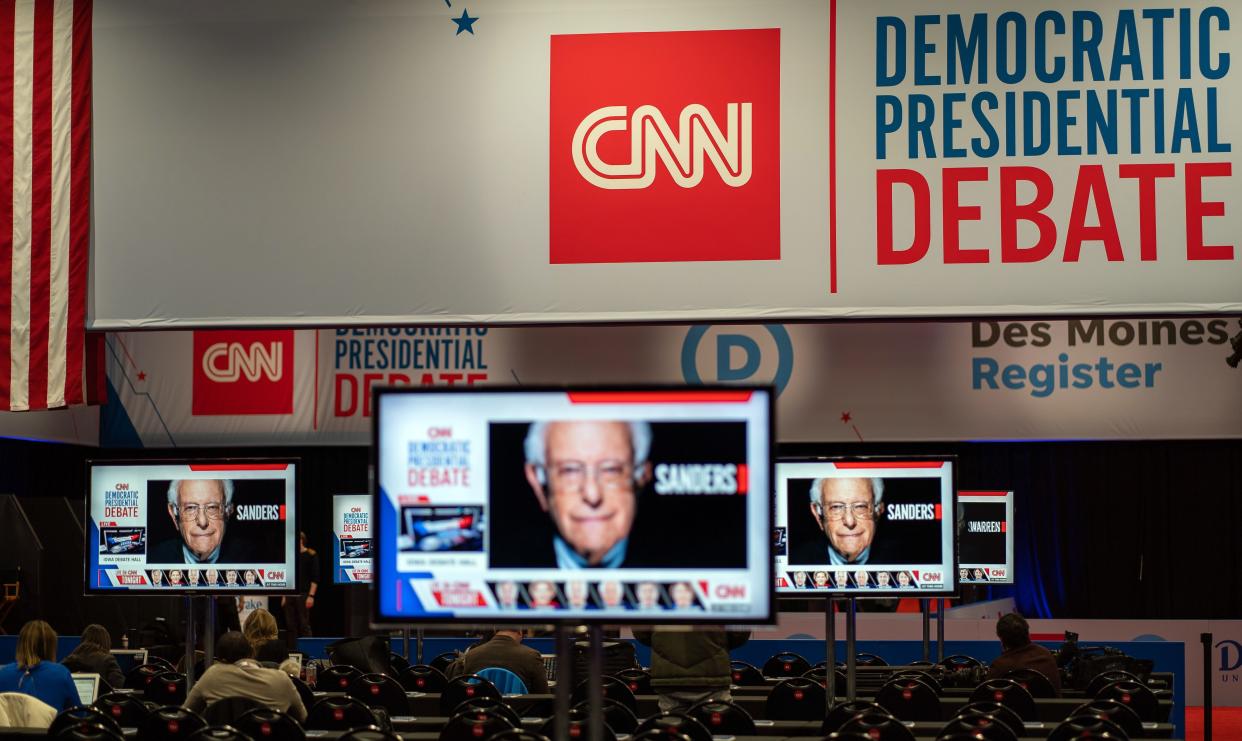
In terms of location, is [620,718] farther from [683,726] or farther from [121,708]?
[121,708]

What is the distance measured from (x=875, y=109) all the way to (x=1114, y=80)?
1.22m

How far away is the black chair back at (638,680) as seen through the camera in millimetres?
9016

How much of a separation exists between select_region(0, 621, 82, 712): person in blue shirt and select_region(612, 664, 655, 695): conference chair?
3132 mm

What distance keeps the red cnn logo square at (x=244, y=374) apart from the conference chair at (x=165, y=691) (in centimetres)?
987

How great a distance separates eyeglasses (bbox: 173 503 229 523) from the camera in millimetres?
7500

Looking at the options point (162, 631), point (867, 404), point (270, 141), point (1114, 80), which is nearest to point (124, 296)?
point (270, 141)

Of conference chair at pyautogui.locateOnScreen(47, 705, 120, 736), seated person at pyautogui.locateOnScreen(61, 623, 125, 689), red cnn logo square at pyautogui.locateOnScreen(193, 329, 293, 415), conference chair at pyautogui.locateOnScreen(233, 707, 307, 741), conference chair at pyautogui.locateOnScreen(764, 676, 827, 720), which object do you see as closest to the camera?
conference chair at pyautogui.locateOnScreen(47, 705, 120, 736)

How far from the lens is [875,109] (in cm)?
782

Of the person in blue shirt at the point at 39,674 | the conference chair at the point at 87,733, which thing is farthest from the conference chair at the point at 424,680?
the conference chair at the point at 87,733

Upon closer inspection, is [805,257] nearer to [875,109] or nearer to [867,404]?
[875,109]

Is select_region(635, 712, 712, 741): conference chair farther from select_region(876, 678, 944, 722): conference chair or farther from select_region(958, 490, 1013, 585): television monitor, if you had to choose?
select_region(958, 490, 1013, 585): television monitor

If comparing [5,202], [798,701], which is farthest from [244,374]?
[798,701]

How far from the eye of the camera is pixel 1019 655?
9.30m

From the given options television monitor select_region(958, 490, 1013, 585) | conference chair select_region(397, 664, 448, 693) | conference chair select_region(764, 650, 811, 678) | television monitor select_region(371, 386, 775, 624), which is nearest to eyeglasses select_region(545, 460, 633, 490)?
television monitor select_region(371, 386, 775, 624)
